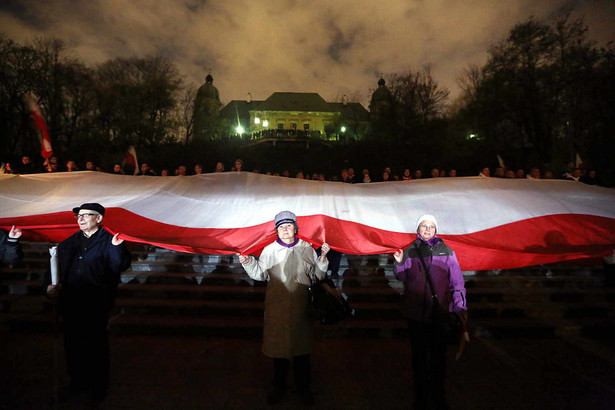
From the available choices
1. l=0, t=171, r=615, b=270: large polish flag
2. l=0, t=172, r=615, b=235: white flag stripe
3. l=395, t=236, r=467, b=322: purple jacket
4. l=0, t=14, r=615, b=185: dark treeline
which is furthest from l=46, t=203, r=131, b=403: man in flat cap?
l=0, t=14, r=615, b=185: dark treeline

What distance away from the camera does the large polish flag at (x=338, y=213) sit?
340 cm

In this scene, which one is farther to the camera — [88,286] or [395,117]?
[395,117]

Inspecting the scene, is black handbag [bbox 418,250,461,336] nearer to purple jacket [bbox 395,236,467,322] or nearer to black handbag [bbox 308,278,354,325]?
purple jacket [bbox 395,236,467,322]

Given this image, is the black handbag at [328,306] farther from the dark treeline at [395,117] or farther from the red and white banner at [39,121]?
the dark treeline at [395,117]

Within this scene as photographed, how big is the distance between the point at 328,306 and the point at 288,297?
39 centimetres

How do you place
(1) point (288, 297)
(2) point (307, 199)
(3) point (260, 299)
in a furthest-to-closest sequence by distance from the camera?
(3) point (260, 299) < (2) point (307, 199) < (1) point (288, 297)

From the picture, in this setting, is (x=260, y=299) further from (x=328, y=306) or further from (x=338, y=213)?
(x=328, y=306)

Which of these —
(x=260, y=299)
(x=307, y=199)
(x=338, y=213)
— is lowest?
(x=260, y=299)

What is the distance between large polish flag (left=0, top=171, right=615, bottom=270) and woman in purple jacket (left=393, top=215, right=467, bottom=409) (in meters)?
0.45

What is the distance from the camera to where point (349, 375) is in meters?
3.83

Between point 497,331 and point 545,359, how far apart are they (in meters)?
0.78

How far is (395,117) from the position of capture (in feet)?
111

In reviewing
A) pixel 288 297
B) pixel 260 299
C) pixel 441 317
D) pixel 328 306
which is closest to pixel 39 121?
pixel 260 299

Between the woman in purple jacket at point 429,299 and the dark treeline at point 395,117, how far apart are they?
72.7ft
